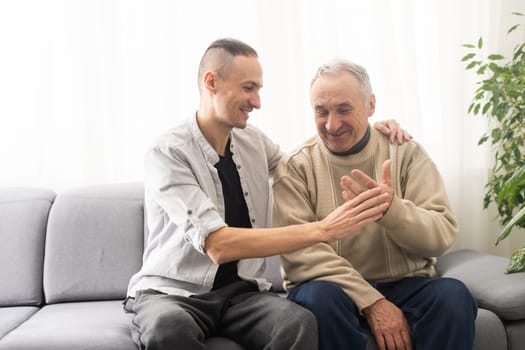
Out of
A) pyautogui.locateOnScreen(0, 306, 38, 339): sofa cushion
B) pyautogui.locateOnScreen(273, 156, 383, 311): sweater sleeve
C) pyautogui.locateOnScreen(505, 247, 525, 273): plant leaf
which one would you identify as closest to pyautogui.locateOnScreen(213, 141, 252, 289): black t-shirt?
pyautogui.locateOnScreen(273, 156, 383, 311): sweater sleeve

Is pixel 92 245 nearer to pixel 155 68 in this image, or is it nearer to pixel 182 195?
pixel 182 195

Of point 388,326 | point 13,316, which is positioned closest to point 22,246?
point 13,316

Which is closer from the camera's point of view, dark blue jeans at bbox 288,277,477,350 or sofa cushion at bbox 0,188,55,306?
dark blue jeans at bbox 288,277,477,350

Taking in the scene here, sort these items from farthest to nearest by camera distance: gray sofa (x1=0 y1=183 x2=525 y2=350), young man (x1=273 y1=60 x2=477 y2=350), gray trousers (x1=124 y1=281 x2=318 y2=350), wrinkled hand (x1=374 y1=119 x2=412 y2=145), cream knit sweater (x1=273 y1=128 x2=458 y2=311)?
1. gray sofa (x1=0 y1=183 x2=525 y2=350)
2. wrinkled hand (x1=374 y1=119 x2=412 y2=145)
3. cream knit sweater (x1=273 y1=128 x2=458 y2=311)
4. young man (x1=273 y1=60 x2=477 y2=350)
5. gray trousers (x1=124 y1=281 x2=318 y2=350)

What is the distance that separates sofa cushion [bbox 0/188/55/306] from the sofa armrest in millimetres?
1549

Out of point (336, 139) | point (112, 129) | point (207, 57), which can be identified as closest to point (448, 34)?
point (336, 139)

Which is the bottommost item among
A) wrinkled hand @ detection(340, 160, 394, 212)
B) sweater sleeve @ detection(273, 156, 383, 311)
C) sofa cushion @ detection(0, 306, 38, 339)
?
sofa cushion @ detection(0, 306, 38, 339)

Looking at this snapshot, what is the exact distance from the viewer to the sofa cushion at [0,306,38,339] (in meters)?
2.24

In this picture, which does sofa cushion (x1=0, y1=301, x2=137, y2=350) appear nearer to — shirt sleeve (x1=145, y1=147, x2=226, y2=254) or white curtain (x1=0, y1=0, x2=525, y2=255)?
shirt sleeve (x1=145, y1=147, x2=226, y2=254)

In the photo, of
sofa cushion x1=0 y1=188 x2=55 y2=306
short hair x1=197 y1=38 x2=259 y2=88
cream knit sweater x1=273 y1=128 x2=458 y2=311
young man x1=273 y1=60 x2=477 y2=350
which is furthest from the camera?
sofa cushion x1=0 y1=188 x2=55 y2=306

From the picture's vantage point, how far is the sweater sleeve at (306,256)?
2.12m

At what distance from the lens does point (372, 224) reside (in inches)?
90.9

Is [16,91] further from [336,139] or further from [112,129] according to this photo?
[336,139]

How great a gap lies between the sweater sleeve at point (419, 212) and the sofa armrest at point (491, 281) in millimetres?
219
